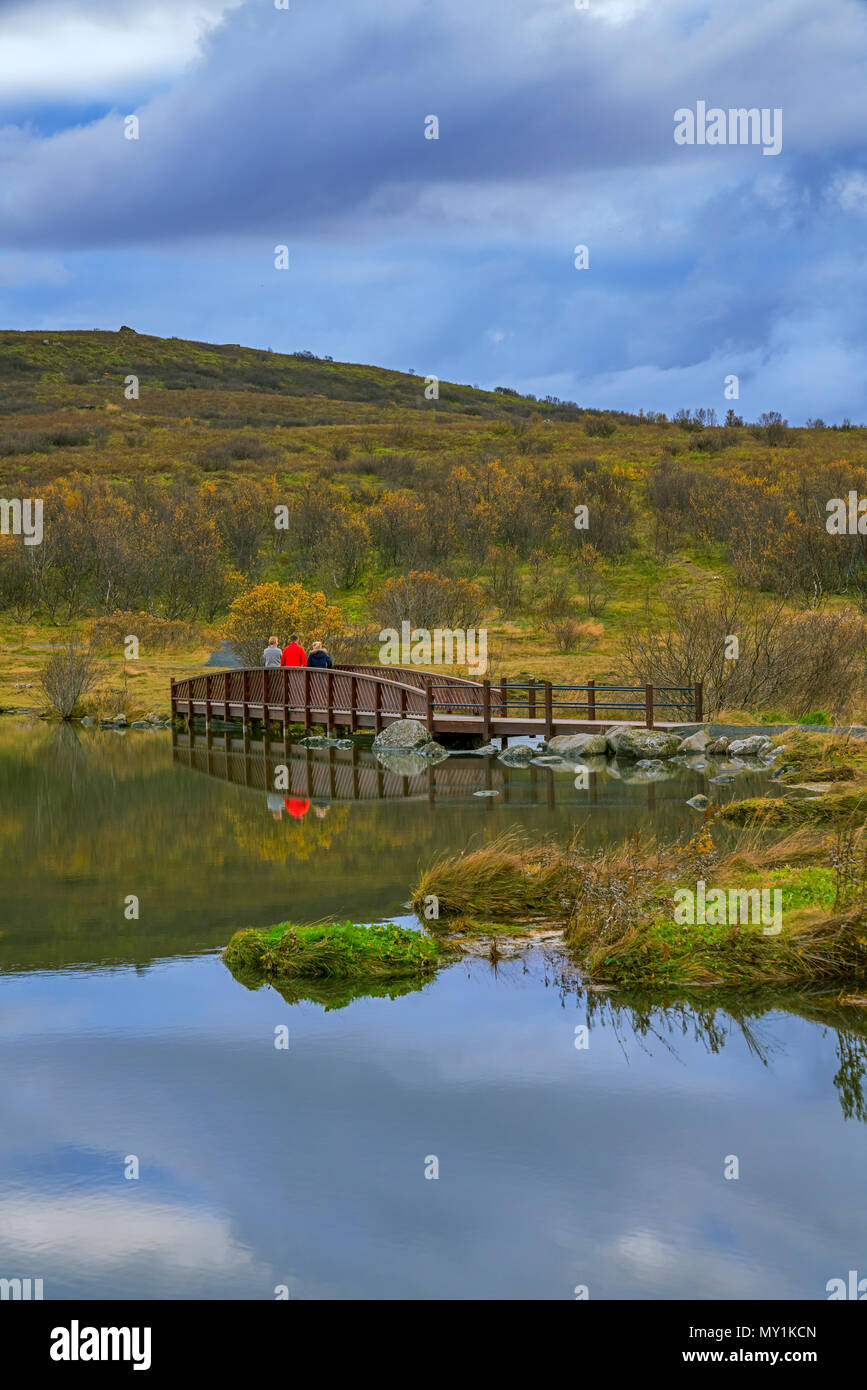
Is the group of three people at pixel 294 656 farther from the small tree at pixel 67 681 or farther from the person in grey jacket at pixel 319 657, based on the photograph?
the small tree at pixel 67 681

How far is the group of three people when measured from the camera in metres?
29.5

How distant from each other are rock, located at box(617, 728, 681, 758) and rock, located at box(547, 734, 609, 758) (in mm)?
454

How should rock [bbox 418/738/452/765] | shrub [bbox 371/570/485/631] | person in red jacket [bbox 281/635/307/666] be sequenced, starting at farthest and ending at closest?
1. shrub [bbox 371/570/485/631]
2. person in red jacket [bbox 281/635/307/666]
3. rock [bbox 418/738/452/765]

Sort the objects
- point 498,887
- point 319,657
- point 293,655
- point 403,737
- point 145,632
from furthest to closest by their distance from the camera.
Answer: point 145,632 → point 293,655 → point 319,657 → point 403,737 → point 498,887

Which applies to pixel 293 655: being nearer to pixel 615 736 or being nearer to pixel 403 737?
pixel 403 737

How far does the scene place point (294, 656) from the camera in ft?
99.4

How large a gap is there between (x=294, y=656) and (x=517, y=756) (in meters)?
8.03

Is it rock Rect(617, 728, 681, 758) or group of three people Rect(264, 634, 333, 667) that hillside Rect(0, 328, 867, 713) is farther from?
group of three people Rect(264, 634, 333, 667)

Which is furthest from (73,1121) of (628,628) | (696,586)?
(696,586)

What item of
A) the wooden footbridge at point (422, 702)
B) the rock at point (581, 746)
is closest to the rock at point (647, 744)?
the rock at point (581, 746)

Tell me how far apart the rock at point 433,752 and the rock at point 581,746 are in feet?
6.32

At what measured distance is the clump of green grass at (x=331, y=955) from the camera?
991cm

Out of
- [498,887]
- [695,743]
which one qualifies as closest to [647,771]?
[695,743]

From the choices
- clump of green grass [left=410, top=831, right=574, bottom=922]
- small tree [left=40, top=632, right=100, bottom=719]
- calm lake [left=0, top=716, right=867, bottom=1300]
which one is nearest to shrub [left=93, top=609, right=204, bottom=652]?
small tree [left=40, top=632, right=100, bottom=719]
